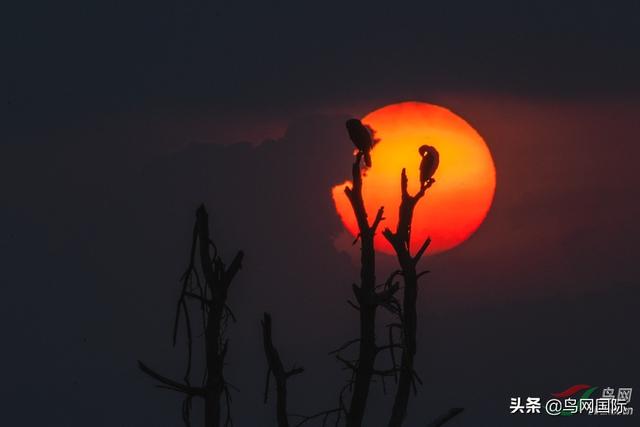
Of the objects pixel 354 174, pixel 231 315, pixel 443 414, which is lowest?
pixel 443 414

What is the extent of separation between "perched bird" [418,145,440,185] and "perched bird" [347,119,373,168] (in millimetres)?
925

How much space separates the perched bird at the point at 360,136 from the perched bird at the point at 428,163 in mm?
925

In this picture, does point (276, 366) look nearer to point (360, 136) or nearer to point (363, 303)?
point (363, 303)

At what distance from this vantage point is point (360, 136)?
1934 centimetres

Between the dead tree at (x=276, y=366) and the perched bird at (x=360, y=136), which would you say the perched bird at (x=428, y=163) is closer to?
the perched bird at (x=360, y=136)

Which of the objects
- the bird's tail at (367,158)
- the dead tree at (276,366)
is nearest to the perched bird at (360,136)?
the bird's tail at (367,158)

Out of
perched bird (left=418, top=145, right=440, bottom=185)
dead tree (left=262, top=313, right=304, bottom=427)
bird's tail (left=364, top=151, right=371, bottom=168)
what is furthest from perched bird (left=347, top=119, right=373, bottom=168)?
dead tree (left=262, top=313, right=304, bottom=427)

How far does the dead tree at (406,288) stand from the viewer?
19047mm

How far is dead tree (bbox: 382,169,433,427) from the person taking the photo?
62.5ft

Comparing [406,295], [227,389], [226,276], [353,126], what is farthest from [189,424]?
[353,126]

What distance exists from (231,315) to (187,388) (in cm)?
118

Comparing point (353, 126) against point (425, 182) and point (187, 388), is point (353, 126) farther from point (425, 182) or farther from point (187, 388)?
point (187, 388)

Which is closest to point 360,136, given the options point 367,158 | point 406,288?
point 367,158

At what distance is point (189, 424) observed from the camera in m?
19.3
